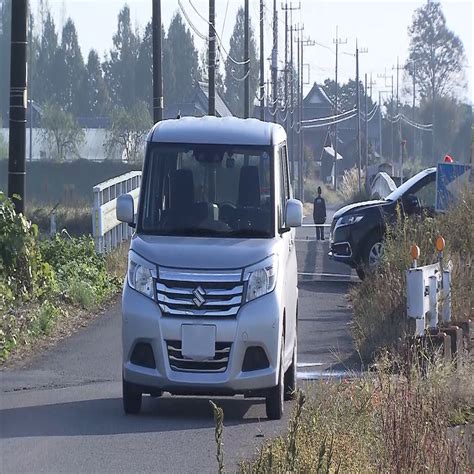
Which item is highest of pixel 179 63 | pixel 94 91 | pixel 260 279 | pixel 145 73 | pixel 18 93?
pixel 179 63

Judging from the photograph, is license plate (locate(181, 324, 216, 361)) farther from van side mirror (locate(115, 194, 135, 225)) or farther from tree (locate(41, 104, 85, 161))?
tree (locate(41, 104, 85, 161))

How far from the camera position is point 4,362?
46.3 ft

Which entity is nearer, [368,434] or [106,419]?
[368,434]

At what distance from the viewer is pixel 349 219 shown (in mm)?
23266

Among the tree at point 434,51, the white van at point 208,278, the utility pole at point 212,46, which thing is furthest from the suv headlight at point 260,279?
the tree at point 434,51

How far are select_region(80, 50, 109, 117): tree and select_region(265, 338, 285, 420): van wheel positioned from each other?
83.4 m

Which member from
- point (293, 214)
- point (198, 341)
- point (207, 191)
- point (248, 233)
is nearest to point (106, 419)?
point (198, 341)

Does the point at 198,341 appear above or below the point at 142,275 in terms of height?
below

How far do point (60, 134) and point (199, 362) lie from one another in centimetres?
6830

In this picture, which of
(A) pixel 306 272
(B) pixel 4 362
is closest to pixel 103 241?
(A) pixel 306 272

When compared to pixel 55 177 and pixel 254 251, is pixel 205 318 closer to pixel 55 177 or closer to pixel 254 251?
pixel 254 251

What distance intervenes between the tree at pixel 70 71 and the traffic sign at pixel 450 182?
69416 mm

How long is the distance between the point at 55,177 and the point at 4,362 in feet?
190

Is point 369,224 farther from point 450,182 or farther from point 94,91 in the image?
point 94,91
